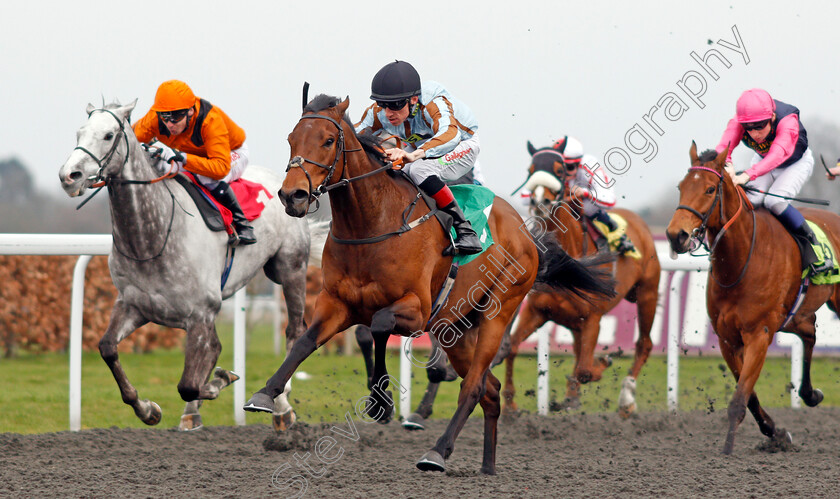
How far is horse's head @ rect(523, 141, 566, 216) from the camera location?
21.3ft

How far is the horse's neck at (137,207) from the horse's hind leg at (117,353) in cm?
41

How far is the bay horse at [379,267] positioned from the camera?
3502 mm

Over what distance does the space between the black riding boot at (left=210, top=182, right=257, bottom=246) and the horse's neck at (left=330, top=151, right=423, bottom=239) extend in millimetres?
1752

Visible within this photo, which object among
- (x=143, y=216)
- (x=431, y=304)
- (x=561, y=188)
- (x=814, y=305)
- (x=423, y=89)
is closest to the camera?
(x=431, y=304)

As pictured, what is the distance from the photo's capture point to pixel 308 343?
3586mm

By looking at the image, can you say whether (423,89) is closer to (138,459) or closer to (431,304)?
(431,304)

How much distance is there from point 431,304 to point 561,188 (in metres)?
2.70

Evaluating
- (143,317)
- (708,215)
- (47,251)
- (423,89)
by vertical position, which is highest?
(423,89)

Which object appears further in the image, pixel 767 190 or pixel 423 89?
pixel 767 190

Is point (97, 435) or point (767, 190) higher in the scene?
point (767, 190)

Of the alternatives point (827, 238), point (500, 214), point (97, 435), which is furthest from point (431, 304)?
point (827, 238)

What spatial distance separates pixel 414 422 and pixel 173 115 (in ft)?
8.25

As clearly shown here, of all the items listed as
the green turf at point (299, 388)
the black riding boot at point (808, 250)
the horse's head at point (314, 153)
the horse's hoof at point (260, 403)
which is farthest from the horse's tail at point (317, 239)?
the horse's hoof at point (260, 403)

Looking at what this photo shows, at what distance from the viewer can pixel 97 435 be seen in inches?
208
